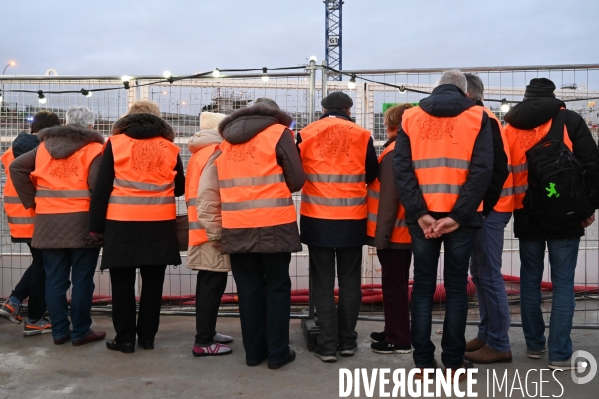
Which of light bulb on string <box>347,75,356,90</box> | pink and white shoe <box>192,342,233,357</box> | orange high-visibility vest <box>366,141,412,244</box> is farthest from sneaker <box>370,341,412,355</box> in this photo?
light bulb on string <box>347,75,356,90</box>

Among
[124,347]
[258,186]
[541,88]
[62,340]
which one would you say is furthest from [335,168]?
[62,340]

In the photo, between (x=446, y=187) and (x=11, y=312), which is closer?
(x=446, y=187)

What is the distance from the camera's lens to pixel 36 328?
5262mm

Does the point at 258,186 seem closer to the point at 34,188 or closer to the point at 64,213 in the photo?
the point at 64,213

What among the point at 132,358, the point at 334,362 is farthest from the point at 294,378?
the point at 132,358

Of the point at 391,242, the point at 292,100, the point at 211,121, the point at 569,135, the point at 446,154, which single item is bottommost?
the point at 391,242

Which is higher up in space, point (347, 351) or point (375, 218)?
point (375, 218)

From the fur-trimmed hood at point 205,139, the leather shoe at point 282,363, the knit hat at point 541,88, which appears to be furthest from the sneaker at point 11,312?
the knit hat at point 541,88

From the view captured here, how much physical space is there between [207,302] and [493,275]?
7.20ft

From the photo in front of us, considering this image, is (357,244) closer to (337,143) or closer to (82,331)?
(337,143)

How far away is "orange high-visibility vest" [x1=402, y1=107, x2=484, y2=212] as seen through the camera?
12.5 feet

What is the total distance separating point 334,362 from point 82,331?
7.03 ft

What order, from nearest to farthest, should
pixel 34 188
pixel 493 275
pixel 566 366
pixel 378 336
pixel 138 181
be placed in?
pixel 566 366, pixel 493 275, pixel 138 181, pixel 378 336, pixel 34 188

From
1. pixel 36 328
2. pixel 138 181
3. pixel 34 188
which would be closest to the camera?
pixel 138 181
